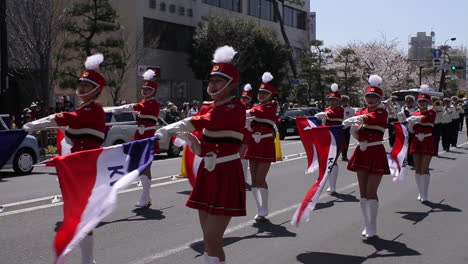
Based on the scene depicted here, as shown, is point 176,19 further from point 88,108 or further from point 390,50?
point 390,50

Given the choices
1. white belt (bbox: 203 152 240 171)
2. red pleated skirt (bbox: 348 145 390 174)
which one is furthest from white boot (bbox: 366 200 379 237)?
white belt (bbox: 203 152 240 171)

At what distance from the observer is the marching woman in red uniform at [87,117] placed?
6.38 metres

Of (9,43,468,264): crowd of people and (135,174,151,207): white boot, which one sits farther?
(135,174,151,207): white boot

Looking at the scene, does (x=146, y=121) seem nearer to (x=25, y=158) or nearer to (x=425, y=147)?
(x=425, y=147)

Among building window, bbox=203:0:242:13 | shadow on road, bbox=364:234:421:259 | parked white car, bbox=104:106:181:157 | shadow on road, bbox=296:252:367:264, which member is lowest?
shadow on road, bbox=364:234:421:259

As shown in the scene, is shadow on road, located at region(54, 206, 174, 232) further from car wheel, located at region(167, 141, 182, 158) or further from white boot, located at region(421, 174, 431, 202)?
car wheel, located at region(167, 141, 182, 158)

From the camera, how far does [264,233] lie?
27.0 feet

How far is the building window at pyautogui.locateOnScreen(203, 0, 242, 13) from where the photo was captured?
4264 centimetres

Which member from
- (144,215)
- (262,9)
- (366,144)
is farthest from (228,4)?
(366,144)

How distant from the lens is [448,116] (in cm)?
2225

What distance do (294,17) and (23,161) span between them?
155ft

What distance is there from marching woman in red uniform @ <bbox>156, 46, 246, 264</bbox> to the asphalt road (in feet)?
5.80

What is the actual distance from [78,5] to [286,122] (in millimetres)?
11712

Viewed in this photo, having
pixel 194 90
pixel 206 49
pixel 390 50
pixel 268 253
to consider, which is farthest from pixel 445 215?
pixel 390 50
